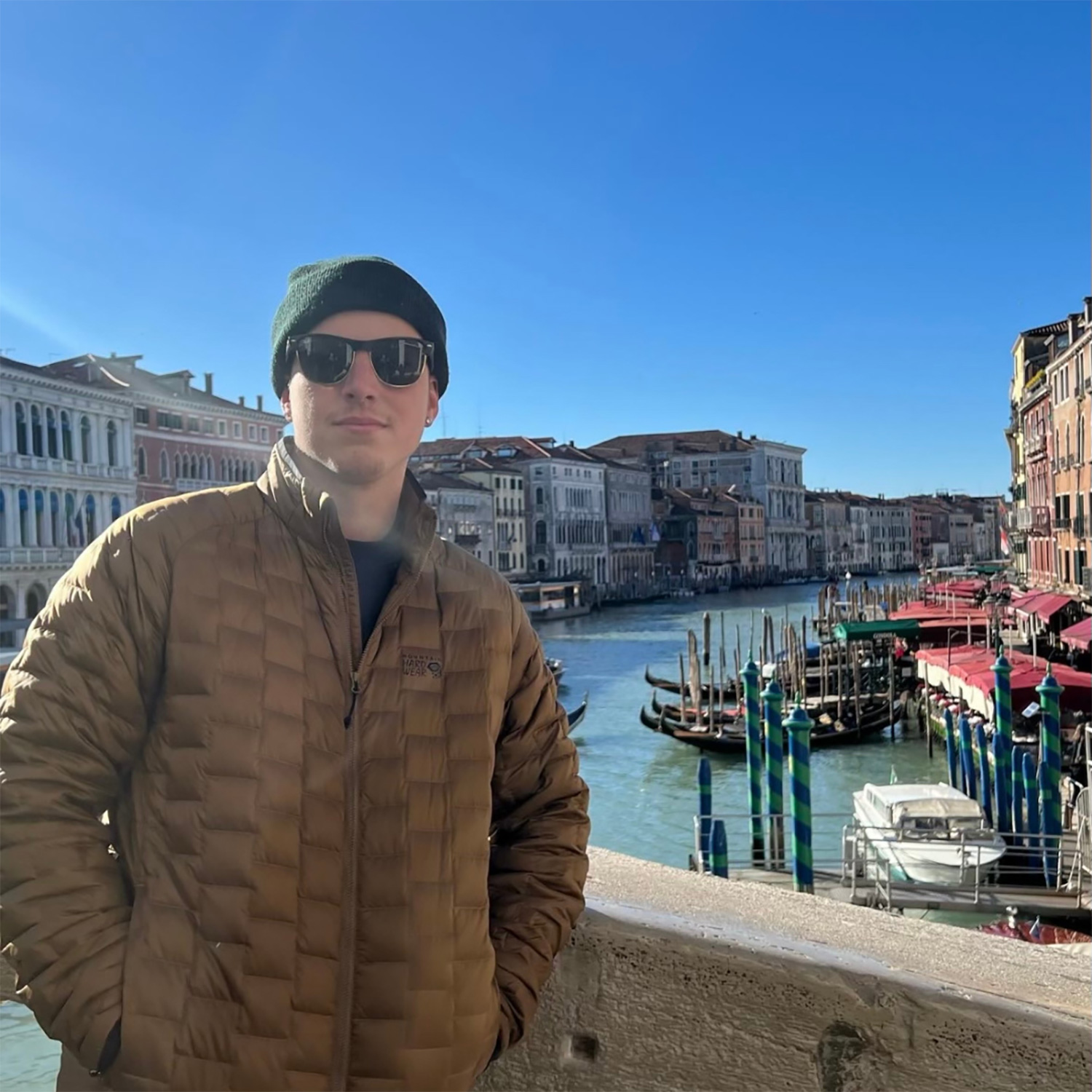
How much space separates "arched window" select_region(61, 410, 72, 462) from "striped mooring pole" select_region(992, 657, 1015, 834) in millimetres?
15186

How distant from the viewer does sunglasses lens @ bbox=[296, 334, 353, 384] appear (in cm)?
87

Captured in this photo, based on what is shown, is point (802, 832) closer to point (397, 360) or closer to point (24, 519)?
point (397, 360)

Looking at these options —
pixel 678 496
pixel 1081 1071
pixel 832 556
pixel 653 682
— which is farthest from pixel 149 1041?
pixel 832 556

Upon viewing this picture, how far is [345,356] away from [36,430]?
60.6 feet

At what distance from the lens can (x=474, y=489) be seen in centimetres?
3406

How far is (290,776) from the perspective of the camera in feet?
2.57

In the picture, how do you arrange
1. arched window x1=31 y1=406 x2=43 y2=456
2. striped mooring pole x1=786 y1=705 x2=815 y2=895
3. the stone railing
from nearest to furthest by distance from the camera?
the stone railing → striped mooring pole x1=786 y1=705 x2=815 y2=895 → arched window x1=31 y1=406 x2=43 y2=456

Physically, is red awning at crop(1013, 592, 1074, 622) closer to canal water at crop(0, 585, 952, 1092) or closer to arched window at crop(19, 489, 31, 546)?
canal water at crop(0, 585, 952, 1092)

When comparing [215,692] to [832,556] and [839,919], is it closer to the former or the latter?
[839,919]

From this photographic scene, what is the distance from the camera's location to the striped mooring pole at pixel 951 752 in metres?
8.80

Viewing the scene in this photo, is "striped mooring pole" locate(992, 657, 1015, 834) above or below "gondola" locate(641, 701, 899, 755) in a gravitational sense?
above

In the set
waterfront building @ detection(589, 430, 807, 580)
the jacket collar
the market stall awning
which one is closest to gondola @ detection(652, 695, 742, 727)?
the market stall awning

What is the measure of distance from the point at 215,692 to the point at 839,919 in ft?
2.83

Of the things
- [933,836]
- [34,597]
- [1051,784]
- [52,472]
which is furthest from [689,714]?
[52,472]
